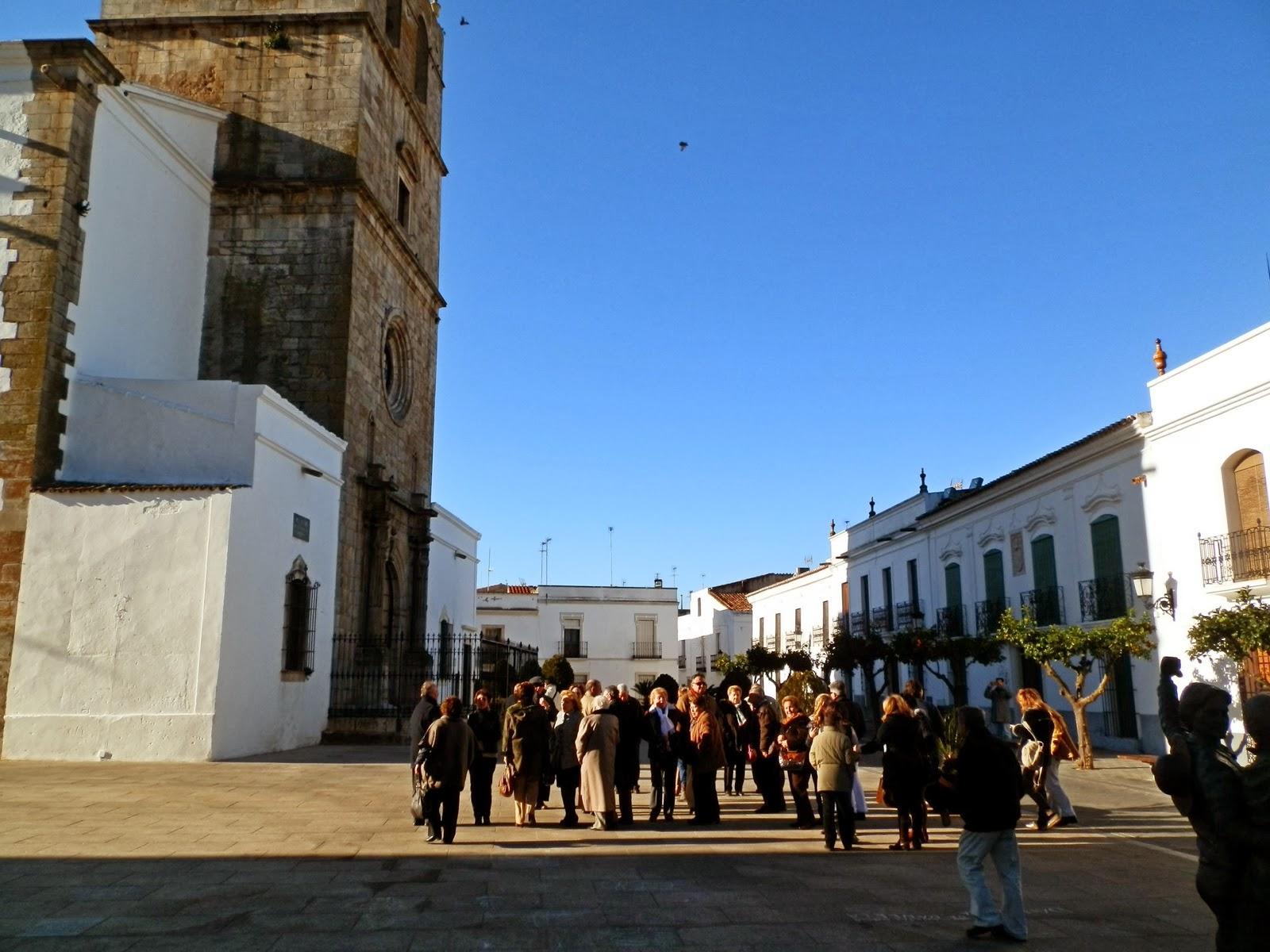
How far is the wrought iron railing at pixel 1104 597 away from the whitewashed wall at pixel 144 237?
18.1m

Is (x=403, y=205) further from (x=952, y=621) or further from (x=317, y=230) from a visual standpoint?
(x=952, y=621)

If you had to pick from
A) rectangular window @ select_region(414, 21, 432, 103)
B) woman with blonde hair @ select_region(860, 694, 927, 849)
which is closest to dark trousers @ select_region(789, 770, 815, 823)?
woman with blonde hair @ select_region(860, 694, 927, 849)

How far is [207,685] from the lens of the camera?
1455 cm

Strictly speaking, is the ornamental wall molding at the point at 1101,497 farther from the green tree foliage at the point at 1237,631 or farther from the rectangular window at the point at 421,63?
the rectangular window at the point at 421,63

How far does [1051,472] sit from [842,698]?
14654mm

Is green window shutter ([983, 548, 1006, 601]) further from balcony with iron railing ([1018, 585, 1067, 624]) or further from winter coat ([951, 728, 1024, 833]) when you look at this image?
winter coat ([951, 728, 1024, 833])

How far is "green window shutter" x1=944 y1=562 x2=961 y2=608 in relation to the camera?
91.6ft

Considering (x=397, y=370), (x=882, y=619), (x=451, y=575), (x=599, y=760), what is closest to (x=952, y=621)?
(x=882, y=619)

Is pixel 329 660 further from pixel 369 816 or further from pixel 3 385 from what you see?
pixel 369 816

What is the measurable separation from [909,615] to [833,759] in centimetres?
2300

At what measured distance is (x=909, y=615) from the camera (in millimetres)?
30875

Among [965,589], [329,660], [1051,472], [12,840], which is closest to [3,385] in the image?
[329,660]

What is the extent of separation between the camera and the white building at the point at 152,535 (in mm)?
14523

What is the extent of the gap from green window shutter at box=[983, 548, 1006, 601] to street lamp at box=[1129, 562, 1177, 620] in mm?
6377
